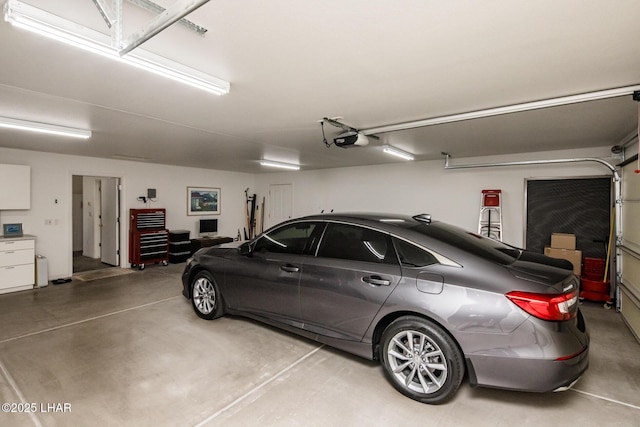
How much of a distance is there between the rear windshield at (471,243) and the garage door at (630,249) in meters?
2.07

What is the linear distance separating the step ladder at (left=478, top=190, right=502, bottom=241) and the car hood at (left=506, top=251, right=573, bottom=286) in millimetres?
3480

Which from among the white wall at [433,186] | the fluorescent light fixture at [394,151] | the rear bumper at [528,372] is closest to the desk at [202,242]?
the white wall at [433,186]

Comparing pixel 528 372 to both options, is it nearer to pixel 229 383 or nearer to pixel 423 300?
pixel 423 300

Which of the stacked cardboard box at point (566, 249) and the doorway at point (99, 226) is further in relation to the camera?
the doorway at point (99, 226)

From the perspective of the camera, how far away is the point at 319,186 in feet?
27.9

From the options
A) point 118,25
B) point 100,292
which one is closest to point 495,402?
point 118,25

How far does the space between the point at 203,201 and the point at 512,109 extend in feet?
25.0

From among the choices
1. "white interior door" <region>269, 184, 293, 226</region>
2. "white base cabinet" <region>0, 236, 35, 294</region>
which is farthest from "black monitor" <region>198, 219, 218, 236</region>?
"white base cabinet" <region>0, 236, 35, 294</region>

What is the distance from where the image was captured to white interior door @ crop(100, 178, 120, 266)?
273 inches

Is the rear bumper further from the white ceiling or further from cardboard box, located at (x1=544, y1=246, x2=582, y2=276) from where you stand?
cardboard box, located at (x1=544, y1=246, x2=582, y2=276)

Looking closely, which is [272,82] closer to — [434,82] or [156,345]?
[434,82]

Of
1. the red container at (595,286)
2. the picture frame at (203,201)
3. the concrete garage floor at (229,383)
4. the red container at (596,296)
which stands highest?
the picture frame at (203,201)

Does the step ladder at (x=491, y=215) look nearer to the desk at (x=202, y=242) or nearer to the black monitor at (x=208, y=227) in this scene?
the desk at (x=202, y=242)

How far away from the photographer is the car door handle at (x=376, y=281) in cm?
238
